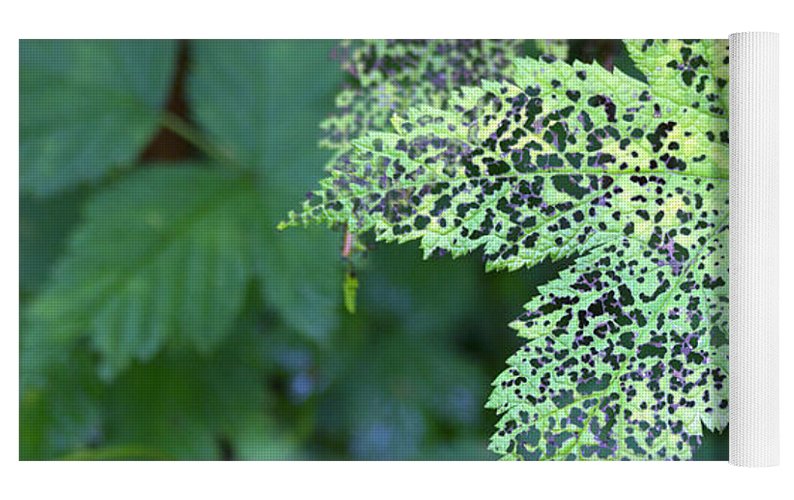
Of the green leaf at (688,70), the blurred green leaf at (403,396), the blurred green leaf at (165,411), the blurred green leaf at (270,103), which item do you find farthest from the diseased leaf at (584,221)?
the blurred green leaf at (165,411)

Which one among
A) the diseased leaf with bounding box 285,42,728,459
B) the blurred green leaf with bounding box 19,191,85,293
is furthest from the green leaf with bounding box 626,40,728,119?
the blurred green leaf with bounding box 19,191,85,293

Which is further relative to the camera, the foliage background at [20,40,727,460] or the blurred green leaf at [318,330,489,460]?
the blurred green leaf at [318,330,489,460]

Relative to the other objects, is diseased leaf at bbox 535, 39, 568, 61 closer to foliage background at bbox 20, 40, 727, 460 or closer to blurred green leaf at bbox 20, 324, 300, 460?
foliage background at bbox 20, 40, 727, 460

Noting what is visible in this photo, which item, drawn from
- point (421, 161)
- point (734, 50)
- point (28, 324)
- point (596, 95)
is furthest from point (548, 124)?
point (28, 324)

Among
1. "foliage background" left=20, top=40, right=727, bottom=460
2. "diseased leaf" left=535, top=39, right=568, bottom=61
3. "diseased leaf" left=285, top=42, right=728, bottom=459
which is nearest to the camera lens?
"diseased leaf" left=285, top=42, right=728, bottom=459

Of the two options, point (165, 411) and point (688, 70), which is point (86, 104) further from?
point (688, 70)

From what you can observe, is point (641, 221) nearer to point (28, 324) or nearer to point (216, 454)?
point (216, 454)

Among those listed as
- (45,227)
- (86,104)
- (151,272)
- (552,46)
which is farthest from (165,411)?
(552,46)
